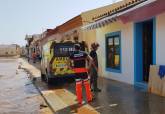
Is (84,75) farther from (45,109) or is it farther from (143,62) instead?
(143,62)

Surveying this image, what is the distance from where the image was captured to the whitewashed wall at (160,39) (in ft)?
40.6

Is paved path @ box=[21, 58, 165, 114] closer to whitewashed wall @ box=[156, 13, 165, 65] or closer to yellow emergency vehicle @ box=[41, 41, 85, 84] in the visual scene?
whitewashed wall @ box=[156, 13, 165, 65]

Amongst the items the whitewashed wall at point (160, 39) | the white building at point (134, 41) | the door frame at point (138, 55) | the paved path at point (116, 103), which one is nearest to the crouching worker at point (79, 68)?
the paved path at point (116, 103)

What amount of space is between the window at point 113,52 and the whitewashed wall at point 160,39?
419 cm

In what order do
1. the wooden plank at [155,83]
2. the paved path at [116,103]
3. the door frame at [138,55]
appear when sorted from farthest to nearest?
the door frame at [138,55]
the wooden plank at [155,83]
the paved path at [116,103]

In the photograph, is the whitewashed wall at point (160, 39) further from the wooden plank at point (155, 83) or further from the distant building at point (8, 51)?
the distant building at point (8, 51)

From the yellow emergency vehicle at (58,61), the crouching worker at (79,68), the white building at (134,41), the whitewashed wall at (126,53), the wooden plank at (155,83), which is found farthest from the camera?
the yellow emergency vehicle at (58,61)

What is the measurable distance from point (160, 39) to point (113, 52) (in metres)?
5.64

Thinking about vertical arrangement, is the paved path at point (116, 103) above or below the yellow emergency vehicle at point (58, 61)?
below

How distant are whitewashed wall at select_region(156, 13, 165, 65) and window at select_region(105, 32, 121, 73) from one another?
4190mm

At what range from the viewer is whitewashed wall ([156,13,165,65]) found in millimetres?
12383

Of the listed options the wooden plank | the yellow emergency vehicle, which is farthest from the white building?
the yellow emergency vehicle

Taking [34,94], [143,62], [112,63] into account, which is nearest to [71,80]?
[112,63]

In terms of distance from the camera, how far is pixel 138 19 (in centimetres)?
1346
